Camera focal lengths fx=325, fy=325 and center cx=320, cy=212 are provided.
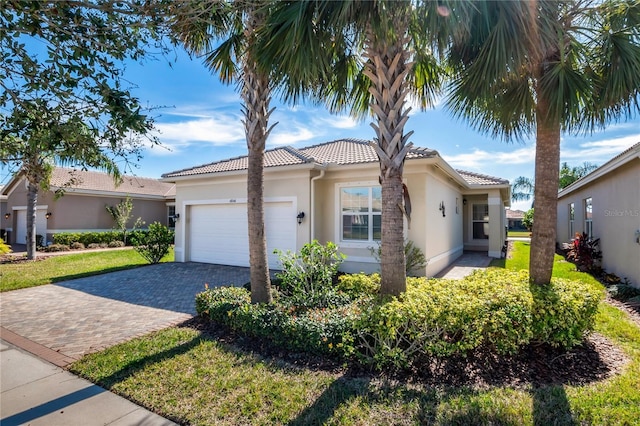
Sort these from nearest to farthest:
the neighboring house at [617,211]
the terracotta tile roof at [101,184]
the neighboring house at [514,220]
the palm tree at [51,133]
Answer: the palm tree at [51,133]
the neighboring house at [617,211]
the terracotta tile roof at [101,184]
the neighboring house at [514,220]

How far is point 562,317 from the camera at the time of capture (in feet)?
16.2

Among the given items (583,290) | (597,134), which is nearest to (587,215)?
(597,134)

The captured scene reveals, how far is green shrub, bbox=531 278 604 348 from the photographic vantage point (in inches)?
193

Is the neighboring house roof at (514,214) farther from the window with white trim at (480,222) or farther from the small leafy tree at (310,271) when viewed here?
the small leafy tree at (310,271)

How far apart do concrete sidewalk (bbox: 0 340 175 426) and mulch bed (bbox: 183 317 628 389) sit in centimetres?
193

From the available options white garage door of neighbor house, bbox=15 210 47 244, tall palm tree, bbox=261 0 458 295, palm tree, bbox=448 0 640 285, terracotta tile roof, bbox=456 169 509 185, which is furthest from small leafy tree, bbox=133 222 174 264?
terracotta tile roof, bbox=456 169 509 185

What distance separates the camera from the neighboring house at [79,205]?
22.0 meters

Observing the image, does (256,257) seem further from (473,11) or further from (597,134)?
(597,134)

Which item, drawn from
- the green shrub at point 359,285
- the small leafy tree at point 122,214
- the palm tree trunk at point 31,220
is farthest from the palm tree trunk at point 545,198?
the small leafy tree at point 122,214

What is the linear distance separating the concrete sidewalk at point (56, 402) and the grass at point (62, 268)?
781cm

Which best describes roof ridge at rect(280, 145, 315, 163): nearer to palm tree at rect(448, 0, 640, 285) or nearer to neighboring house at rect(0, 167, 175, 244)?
palm tree at rect(448, 0, 640, 285)

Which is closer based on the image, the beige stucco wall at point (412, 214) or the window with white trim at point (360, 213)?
the beige stucco wall at point (412, 214)

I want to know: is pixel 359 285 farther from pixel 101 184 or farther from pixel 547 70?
pixel 101 184

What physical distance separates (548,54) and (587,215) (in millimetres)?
13205
